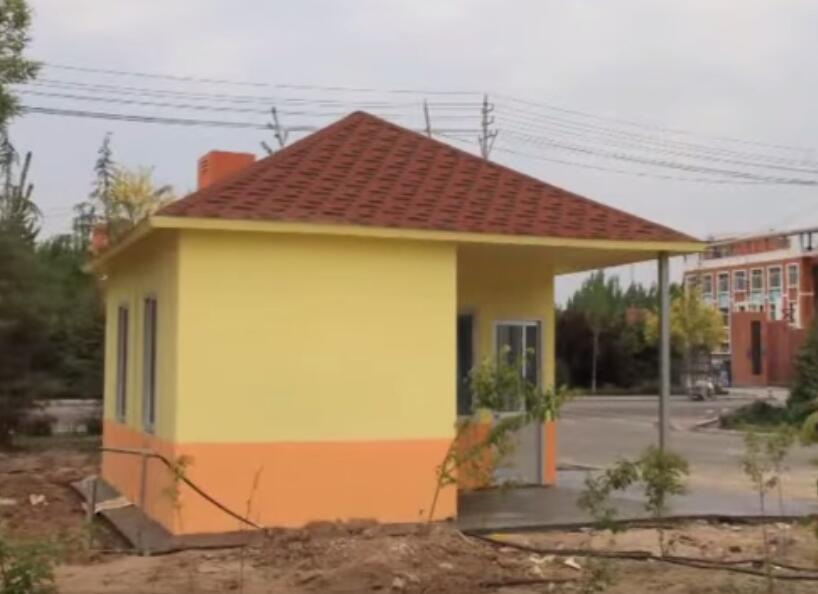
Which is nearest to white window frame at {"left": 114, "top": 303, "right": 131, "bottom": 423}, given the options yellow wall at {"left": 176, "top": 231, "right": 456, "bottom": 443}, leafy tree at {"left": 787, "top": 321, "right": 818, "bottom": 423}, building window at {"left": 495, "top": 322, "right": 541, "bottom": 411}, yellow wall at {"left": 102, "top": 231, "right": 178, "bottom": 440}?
yellow wall at {"left": 102, "top": 231, "right": 178, "bottom": 440}

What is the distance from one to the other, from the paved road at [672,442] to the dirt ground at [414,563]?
14.4 ft

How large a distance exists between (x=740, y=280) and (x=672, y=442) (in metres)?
62.4

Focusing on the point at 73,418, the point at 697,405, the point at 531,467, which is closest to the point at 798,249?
the point at 697,405

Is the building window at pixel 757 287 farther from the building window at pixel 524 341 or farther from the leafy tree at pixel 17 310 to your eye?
the leafy tree at pixel 17 310

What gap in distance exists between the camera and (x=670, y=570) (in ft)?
34.6

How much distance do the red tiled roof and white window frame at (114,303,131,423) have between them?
11.7 feet

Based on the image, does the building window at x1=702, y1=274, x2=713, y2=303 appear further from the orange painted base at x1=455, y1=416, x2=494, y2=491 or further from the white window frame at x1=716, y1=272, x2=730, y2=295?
the orange painted base at x1=455, y1=416, x2=494, y2=491

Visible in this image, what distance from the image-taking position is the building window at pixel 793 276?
7496 centimetres

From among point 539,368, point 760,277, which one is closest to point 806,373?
point 539,368

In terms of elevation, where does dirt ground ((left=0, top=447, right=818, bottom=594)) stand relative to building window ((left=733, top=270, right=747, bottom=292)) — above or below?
below

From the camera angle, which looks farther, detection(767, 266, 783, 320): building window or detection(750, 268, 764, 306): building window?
detection(750, 268, 764, 306): building window

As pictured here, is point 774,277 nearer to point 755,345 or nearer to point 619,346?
point 755,345

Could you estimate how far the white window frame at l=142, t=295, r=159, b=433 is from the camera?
1391 centimetres

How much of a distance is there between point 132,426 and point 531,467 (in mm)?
5192
